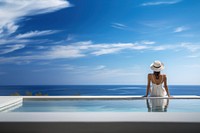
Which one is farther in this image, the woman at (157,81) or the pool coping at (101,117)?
the woman at (157,81)

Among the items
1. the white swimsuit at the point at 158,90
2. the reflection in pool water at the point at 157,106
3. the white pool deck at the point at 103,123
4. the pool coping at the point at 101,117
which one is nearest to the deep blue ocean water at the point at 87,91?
the white swimsuit at the point at 158,90

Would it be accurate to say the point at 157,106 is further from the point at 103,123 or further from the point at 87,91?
the point at 87,91

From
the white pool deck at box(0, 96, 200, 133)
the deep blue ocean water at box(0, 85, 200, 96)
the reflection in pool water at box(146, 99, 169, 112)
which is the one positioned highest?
the deep blue ocean water at box(0, 85, 200, 96)

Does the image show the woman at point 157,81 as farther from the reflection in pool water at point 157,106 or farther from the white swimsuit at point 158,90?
the reflection in pool water at point 157,106

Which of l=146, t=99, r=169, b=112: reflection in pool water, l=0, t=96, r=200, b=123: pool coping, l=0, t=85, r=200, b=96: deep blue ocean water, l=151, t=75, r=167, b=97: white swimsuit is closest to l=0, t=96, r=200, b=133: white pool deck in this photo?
l=0, t=96, r=200, b=123: pool coping

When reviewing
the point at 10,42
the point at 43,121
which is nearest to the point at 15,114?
the point at 43,121

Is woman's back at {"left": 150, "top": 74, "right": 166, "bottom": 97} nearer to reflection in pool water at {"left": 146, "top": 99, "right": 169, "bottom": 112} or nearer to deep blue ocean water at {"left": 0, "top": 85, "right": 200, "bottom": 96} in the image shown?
reflection in pool water at {"left": 146, "top": 99, "right": 169, "bottom": 112}

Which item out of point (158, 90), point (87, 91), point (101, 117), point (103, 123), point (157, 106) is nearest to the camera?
point (103, 123)

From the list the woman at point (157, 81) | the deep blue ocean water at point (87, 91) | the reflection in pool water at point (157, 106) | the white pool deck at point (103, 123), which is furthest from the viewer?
the deep blue ocean water at point (87, 91)

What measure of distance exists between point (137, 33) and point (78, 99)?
1094 inches

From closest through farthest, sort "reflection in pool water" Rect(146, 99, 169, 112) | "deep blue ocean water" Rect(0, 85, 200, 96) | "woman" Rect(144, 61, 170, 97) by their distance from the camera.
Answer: "reflection in pool water" Rect(146, 99, 169, 112) < "woman" Rect(144, 61, 170, 97) < "deep blue ocean water" Rect(0, 85, 200, 96)

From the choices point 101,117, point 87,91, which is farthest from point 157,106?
point 87,91

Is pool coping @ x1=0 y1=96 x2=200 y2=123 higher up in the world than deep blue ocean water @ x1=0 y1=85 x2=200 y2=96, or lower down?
lower down

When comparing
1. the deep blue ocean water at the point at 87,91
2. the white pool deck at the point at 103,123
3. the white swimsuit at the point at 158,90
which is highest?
the deep blue ocean water at the point at 87,91
